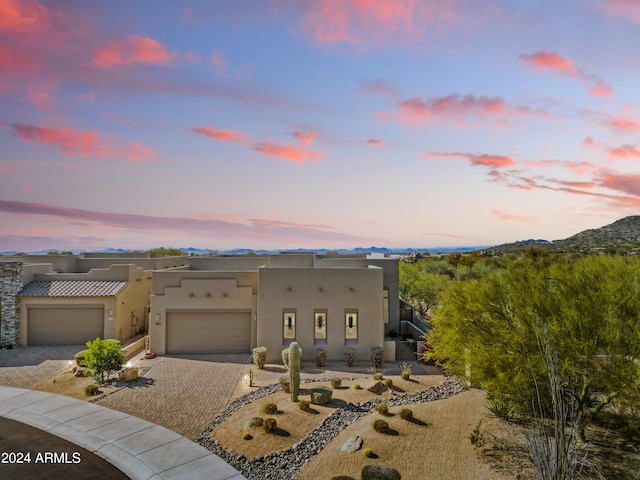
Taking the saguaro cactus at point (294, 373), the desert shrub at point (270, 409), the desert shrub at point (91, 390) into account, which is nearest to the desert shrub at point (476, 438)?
the saguaro cactus at point (294, 373)

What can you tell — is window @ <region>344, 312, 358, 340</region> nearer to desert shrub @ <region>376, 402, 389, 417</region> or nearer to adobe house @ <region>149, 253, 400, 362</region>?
adobe house @ <region>149, 253, 400, 362</region>

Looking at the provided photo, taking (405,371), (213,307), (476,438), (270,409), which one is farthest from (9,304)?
(476,438)

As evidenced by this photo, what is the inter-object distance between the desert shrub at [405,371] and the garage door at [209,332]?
31.9 ft

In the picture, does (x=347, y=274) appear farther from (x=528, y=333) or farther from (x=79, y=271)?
(x=79, y=271)

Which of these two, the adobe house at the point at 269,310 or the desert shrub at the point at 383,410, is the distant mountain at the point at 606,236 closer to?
the adobe house at the point at 269,310

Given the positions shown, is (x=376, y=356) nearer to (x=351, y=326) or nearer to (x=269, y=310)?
(x=351, y=326)

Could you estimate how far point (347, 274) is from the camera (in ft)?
79.7

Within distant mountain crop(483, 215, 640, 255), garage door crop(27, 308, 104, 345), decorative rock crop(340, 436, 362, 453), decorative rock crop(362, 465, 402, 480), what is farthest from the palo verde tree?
distant mountain crop(483, 215, 640, 255)

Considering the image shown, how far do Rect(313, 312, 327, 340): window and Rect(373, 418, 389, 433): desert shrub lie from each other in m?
10.1

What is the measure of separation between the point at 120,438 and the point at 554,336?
40.4 ft

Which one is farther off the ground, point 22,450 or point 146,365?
point 22,450

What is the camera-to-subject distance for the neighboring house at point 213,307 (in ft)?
78.9

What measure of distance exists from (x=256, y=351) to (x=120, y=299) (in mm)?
A: 11013

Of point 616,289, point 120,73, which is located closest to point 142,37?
point 120,73
